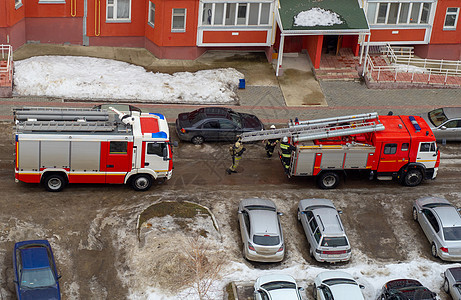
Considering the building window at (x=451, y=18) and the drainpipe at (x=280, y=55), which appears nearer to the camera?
the drainpipe at (x=280, y=55)

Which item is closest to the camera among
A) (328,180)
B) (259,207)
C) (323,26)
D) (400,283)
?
(400,283)

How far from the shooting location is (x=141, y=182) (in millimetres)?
30297

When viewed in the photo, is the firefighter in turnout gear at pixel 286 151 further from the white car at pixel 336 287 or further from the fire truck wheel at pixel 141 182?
the white car at pixel 336 287

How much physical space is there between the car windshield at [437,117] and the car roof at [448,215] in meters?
6.73

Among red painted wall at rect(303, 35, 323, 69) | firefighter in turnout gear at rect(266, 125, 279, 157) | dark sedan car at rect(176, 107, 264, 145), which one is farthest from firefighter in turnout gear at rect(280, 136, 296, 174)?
red painted wall at rect(303, 35, 323, 69)

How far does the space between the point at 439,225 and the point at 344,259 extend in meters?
3.97

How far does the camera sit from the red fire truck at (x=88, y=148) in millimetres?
28484

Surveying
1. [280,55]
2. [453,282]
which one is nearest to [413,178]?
[453,282]

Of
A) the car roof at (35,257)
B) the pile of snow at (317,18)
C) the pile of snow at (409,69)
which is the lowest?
the car roof at (35,257)

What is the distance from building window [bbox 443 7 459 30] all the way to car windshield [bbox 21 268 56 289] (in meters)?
27.4

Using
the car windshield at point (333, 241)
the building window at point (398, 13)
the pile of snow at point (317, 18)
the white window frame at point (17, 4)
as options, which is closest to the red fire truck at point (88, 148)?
the car windshield at point (333, 241)

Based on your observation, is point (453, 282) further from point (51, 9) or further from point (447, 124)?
point (51, 9)

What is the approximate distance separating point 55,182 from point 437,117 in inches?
698

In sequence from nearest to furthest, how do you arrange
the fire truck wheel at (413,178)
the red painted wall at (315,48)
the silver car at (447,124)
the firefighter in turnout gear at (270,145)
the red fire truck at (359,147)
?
the red fire truck at (359,147) < the fire truck wheel at (413,178) < the firefighter in turnout gear at (270,145) < the silver car at (447,124) < the red painted wall at (315,48)
